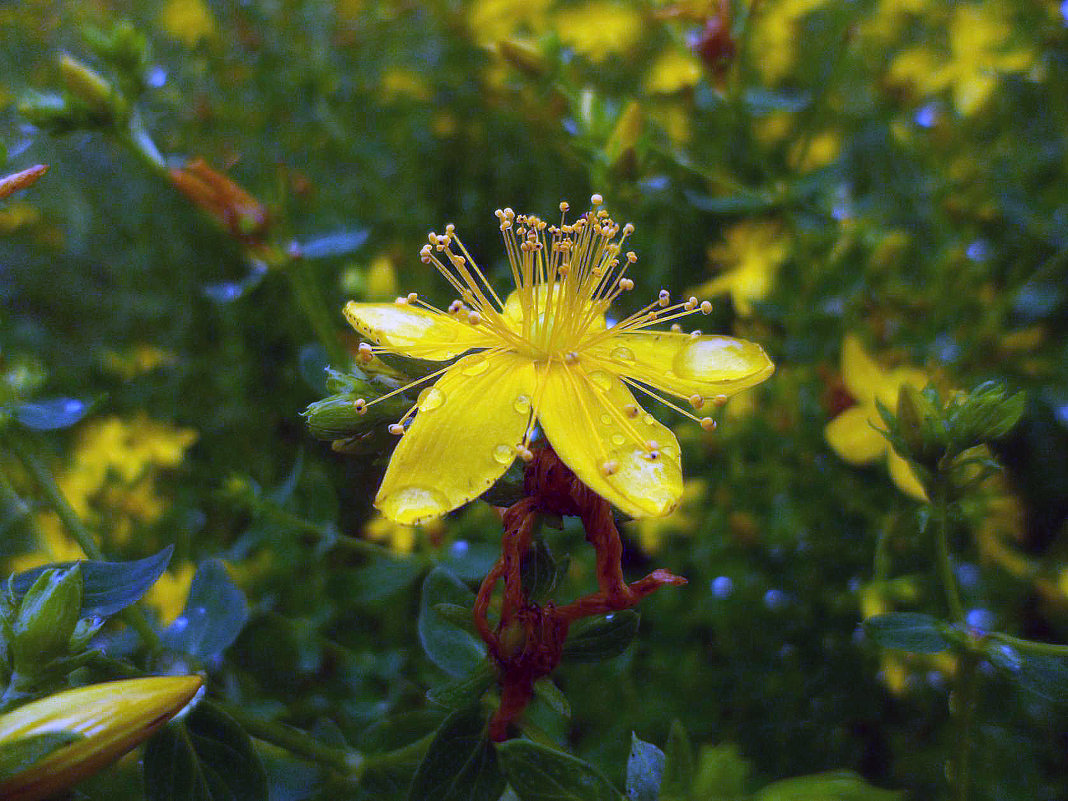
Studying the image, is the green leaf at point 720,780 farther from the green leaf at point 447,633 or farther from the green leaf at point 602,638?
the green leaf at point 447,633

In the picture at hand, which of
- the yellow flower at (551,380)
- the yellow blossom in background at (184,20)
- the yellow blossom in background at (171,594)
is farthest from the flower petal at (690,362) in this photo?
the yellow blossom in background at (184,20)

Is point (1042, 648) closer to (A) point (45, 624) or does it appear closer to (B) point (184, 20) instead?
(A) point (45, 624)

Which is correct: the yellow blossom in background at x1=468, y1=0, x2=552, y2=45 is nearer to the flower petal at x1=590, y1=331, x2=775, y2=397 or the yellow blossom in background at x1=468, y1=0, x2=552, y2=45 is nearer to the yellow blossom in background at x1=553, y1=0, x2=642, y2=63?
the yellow blossom in background at x1=553, y1=0, x2=642, y2=63

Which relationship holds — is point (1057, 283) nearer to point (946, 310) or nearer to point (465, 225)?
point (946, 310)

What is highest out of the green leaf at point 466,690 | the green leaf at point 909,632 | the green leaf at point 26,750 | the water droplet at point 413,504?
the green leaf at point 26,750

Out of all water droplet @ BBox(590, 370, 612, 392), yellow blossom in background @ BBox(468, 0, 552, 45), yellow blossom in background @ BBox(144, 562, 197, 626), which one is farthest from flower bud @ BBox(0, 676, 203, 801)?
yellow blossom in background @ BBox(468, 0, 552, 45)

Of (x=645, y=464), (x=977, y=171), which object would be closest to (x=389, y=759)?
(x=645, y=464)
